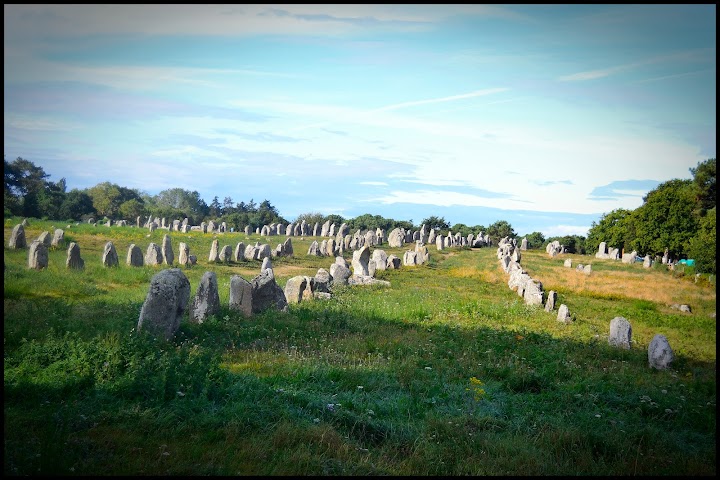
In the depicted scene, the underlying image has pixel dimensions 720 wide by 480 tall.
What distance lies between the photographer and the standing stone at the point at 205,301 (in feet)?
50.0

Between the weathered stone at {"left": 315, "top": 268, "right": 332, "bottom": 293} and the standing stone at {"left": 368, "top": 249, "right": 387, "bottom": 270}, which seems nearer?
the weathered stone at {"left": 315, "top": 268, "right": 332, "bottom": 293}

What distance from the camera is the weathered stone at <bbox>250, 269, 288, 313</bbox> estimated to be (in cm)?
1733

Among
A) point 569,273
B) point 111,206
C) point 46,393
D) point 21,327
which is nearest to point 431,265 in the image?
point 569,273

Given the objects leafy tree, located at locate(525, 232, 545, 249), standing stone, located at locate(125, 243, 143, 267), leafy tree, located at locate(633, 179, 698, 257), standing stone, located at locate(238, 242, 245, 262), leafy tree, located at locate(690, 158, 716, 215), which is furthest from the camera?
leafy tree, located at locate(525, 232, 545, 249)

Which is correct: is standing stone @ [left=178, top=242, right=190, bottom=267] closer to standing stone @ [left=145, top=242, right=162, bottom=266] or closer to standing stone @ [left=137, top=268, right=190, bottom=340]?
standing stone @ [left=145, top=242, right=162, bottom=266]

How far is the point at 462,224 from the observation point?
88312mm

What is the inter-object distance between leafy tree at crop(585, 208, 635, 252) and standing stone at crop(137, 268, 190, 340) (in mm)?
55921

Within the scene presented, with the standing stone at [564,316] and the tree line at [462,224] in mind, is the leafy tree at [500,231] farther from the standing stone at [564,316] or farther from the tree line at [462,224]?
the standing stone at [564,316]

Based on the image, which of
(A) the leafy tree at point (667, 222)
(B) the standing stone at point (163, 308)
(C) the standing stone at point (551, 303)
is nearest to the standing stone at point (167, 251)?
(B) the standing stone at point (163, 308)

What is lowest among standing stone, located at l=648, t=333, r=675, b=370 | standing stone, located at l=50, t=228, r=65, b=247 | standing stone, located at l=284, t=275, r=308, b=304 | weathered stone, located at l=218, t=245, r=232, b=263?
standing stone, located at l=648, t=333, r=675, b=370

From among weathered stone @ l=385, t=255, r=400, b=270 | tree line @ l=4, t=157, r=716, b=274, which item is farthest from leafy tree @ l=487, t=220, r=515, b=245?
weathered stone @ l=385, t=255, r=400, b=270

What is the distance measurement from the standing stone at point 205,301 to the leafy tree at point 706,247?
3061 centimetres

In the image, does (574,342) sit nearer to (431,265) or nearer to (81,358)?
(81,358)

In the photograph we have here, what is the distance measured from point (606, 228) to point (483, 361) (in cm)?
6313
